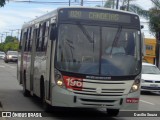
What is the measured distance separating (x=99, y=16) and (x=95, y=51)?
102cm

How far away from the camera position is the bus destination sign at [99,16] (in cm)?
1272

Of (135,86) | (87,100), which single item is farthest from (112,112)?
(87,100)

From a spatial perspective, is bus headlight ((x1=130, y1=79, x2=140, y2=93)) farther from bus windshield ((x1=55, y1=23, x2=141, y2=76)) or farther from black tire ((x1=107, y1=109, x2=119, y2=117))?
black tire ((x1=107, y1=109, x2=119, y2=117))

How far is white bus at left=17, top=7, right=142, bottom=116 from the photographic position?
1214 centimetres

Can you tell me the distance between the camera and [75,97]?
12.1 meters

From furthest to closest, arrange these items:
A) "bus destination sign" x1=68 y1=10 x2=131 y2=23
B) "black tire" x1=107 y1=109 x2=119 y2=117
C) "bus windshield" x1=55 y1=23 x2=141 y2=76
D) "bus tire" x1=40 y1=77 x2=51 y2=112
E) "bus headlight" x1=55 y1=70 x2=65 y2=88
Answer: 1. "black tire" x1=107 y1=109 x2=119 y2=117
2. "bus tire" x1=40 y1=77 x2=51 y2=112
3. "bus destination sign" x1=68 y1=10 x2=131 y2=23
4. "bus windshield" x1=55 y1=23 x2=141 y2=76
5. "bus headlight" x1=55 y1=70 x2=65 y2=88

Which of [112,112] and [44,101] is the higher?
[44,101]

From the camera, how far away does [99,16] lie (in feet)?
42.0

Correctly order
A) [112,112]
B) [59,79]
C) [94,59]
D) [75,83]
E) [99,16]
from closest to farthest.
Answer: [75,83] < [59,79] < [94,59] < [99,16] < [112,112]

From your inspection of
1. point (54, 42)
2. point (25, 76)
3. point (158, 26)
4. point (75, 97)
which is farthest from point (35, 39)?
point (158, 26)

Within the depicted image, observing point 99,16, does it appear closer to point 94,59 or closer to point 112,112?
point 94,59

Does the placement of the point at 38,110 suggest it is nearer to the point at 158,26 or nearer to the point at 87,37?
the point at 87,37

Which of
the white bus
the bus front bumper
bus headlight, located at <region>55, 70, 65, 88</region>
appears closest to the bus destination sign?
the white bus

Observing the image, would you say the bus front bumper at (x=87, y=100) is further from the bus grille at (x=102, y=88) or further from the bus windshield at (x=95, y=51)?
the bus windshield at (x=95, y=51)
